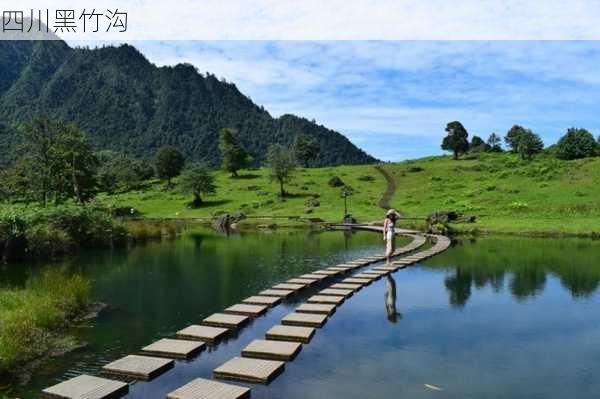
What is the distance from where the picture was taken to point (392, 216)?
21719 mm

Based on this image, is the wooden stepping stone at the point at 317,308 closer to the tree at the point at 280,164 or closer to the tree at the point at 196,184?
the tree at the point at 280,164

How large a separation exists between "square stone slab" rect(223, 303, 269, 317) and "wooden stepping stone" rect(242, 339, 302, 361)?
A: 290 centimetres

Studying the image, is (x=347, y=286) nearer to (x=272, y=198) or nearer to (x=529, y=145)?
(x=272, y=198)

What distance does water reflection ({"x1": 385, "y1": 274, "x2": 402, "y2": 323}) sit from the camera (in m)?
13.6

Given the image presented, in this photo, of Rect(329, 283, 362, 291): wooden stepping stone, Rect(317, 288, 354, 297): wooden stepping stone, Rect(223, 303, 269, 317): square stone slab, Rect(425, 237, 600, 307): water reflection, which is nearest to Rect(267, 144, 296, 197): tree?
Rect(425, 237, 600, 307): water reflection

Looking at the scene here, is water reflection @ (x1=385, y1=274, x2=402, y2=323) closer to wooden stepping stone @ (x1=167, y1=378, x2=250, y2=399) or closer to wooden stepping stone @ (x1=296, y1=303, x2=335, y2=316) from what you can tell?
wooden stepping stone @ (x1=296, y1=303, x2=335, y2=316)

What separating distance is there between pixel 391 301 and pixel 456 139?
87169 mm

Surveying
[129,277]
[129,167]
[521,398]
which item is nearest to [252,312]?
[521,398]

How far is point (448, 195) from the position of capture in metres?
63.4

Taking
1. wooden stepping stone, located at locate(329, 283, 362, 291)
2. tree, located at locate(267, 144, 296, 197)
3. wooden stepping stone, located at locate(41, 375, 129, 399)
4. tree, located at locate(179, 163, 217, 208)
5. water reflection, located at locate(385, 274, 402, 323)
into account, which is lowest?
water reflection, located at locate(385, 274, 402, 323)

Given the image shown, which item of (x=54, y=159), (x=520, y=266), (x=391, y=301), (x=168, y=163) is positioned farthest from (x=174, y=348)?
(x=168, y=163)

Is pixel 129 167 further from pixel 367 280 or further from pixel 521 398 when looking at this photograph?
pixel 521 398

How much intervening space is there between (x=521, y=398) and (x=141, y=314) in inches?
401

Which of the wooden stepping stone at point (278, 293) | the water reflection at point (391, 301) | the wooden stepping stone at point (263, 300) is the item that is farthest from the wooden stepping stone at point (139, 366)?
the wooden stepping stone at point (278, 293)
